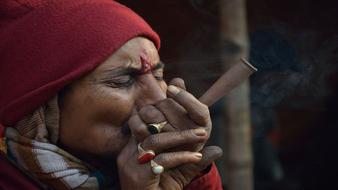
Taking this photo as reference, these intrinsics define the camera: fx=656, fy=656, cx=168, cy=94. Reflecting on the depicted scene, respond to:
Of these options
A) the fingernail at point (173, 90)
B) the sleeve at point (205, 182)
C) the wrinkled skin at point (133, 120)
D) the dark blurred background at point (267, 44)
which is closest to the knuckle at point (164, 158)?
the wrinkled skin at point (133, 120)

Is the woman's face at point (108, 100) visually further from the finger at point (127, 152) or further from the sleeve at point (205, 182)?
the sleeve at point (205, 182)

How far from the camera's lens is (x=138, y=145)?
227 centimetres

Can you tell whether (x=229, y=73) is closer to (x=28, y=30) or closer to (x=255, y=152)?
(x=28, y=30)

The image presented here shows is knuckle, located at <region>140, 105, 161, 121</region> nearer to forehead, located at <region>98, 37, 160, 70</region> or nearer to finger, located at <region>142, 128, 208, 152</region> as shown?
finger, located at <region>142, 128, 208, 152</region>

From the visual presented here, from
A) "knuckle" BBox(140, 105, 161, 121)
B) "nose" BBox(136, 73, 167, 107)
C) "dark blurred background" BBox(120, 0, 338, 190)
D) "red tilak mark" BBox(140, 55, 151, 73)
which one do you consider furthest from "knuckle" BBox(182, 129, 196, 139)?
"dark blurred background" BBox(120, 0, 338, 190)

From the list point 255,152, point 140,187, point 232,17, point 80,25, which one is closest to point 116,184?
point 140,187

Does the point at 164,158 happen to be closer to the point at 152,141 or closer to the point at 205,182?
the point at 152,141

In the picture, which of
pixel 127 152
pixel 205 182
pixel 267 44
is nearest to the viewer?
pixel 127 152

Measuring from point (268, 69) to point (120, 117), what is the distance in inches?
44.9

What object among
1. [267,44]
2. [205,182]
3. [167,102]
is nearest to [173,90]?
[167,102]

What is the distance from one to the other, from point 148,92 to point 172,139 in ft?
0.85

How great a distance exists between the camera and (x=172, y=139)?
2.22 metres

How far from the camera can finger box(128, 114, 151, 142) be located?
7.36 feet

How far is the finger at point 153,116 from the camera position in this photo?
225 cm
